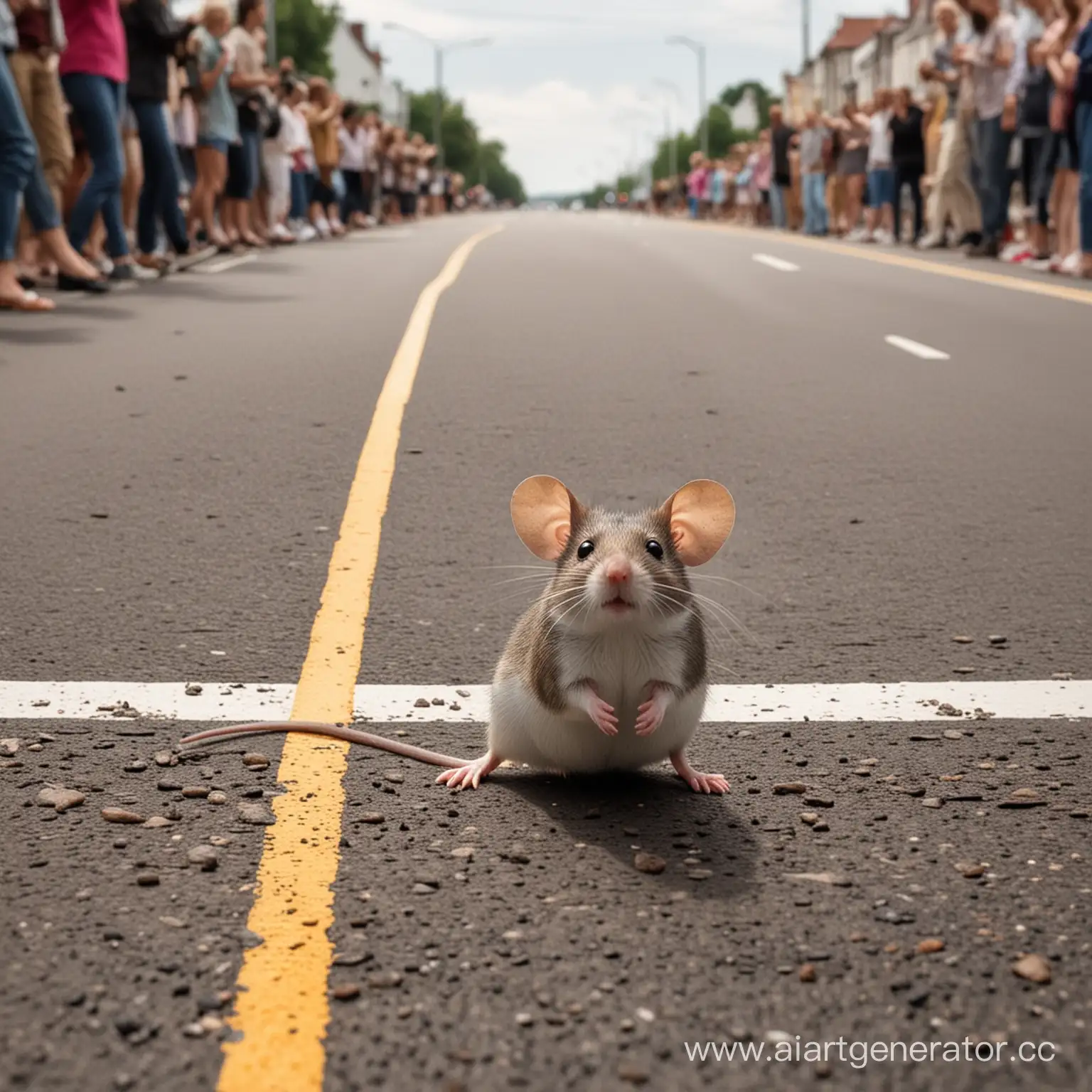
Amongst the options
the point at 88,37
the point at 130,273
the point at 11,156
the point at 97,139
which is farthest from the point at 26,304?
the point at 130,273

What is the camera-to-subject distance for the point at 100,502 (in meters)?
7.14

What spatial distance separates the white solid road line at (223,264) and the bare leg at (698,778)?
15.8 meters

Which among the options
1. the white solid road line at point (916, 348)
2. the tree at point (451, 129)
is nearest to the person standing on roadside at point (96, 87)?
the white solid road line at point (916, 348)

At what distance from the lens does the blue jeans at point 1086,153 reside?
671 inches

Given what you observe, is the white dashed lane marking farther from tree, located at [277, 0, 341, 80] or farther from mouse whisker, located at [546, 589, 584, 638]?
tree, located at [277, 0, 341, 80]

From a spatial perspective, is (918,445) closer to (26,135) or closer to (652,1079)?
(652,1079)

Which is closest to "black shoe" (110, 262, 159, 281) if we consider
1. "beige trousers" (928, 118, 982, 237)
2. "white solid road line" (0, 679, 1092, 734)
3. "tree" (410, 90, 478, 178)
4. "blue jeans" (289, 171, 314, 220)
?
"blue jeans" (289, 171, 314, 220)

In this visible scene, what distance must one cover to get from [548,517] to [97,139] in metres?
12.1

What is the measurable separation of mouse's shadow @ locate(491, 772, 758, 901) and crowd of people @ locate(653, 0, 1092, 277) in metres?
14.4

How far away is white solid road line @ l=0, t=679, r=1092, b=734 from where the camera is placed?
453 cm

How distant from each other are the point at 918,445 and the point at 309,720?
4.87 meters

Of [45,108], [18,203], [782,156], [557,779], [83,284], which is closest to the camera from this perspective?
[557,779]

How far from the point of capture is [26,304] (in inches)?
544

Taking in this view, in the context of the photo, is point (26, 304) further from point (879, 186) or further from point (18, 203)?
point (879, 186)
